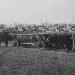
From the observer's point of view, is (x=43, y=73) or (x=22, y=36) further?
(x=22, y=36)

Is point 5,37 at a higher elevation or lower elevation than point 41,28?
lower

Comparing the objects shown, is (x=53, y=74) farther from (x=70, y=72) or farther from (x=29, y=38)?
(x=29, y=38)

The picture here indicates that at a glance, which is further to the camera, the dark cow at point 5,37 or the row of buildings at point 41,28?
the row of buildings at point 41,28

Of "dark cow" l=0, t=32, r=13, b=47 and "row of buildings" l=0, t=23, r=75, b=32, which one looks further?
"row of buildings" l=0, t=23, r=75, b=32

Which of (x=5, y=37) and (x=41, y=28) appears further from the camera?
(x=41, y=28)

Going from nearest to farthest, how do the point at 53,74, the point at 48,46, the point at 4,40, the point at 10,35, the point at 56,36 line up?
the point at 53,74 < the point at 48,46 < the point at 56,36 < the point at 4,40 < the point at 10,35

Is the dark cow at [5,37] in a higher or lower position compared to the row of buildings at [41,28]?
lower

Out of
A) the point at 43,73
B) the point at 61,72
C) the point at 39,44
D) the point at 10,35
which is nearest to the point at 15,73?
the point at 43,73

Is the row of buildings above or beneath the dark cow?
above

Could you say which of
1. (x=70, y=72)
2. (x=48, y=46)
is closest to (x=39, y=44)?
(x=48, y=46)

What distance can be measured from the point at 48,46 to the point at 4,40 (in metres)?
4.00

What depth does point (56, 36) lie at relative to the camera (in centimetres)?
1218

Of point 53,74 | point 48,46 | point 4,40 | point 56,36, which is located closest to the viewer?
point 53,74

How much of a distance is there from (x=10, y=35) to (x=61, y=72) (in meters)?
11.0
